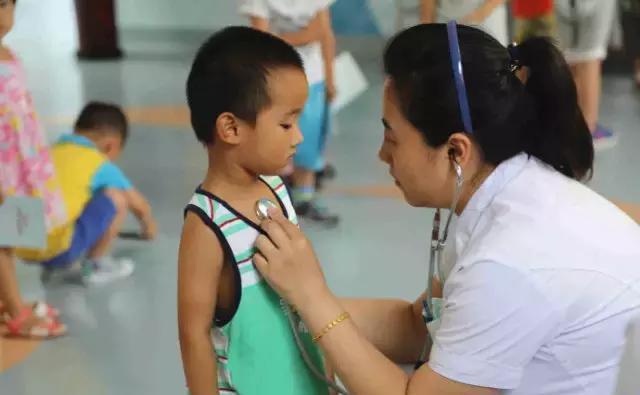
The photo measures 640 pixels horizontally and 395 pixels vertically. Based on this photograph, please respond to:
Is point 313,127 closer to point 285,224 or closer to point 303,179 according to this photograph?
point 303,179

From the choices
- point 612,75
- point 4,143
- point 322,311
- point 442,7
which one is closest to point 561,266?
point 322,311

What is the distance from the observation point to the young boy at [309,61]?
9.32 feet

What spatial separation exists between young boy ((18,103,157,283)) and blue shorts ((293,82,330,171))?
0.64 metres

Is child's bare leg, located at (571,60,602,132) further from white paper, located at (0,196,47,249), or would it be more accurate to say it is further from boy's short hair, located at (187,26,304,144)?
boy's short hair, located at (187,26,304,144)

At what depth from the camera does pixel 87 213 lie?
254 cm

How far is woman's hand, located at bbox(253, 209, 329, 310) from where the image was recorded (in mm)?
1124

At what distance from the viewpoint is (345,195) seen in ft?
10.9

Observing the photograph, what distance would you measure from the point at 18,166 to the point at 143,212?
703 mm

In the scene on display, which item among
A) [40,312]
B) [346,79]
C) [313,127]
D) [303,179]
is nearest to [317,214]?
[303,179]

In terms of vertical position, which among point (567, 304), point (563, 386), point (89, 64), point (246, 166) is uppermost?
point (246, 166)

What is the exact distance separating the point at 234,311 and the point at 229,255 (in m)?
0.09

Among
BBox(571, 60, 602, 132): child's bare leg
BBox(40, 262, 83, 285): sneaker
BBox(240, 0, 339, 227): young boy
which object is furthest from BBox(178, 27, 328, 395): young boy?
BBox(571, 60, 602, 132): child's bare leg

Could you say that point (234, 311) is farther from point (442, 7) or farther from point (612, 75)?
point (612, 75)

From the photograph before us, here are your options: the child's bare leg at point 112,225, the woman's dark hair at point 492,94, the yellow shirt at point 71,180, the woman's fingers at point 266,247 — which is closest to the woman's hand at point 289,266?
the woman's fingers at point 266,247
